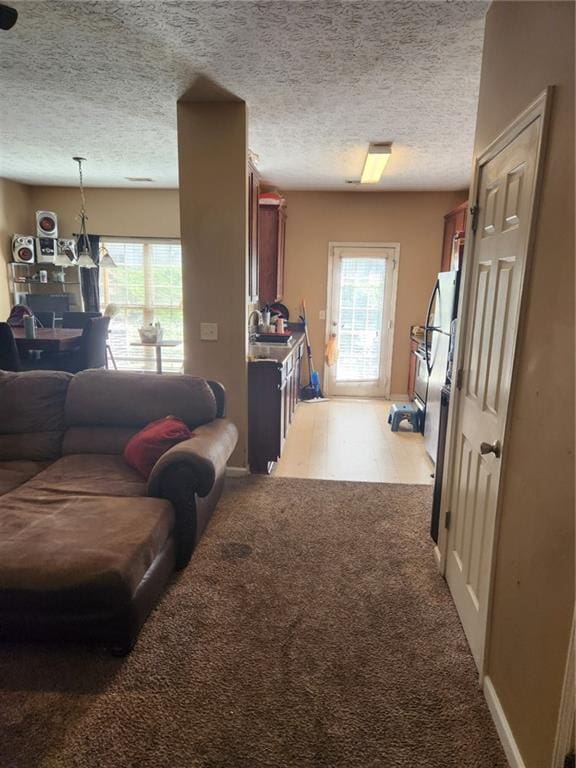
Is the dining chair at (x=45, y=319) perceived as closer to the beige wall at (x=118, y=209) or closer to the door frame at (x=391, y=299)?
the beige wall at (x=118, y=209)

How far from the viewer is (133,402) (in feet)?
9.26

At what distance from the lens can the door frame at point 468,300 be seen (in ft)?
4.58

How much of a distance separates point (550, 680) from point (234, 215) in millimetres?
3041

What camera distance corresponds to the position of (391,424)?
5035 mm

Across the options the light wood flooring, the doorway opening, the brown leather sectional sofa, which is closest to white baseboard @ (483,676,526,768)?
the brown leather sectional sofa

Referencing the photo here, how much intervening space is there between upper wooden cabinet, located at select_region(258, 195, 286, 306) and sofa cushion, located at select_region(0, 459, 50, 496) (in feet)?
10.4

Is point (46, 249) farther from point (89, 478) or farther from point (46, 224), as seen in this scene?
point (89, 478)

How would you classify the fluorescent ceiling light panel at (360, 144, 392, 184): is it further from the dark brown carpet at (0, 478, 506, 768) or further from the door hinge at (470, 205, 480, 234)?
the dark brown carpet at (0, 478, 506, 768)

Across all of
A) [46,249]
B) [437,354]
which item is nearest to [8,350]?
[46,249]

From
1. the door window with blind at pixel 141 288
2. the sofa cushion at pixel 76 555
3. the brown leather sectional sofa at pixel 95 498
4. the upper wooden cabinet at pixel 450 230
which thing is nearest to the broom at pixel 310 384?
the door window with blind at pixel 141 288

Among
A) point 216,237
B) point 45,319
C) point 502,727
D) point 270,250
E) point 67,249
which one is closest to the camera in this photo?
point 502,727

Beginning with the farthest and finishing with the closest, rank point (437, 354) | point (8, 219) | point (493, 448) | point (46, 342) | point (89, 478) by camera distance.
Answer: point (8, 219), point (46, 342), point (437, 354), point (89, 478), point (493, 448)

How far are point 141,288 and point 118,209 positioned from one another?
1083mm

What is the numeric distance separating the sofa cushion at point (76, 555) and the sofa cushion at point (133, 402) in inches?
30.2
